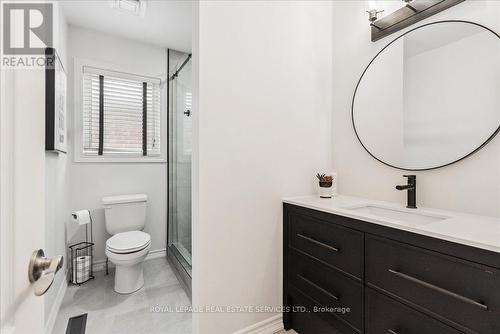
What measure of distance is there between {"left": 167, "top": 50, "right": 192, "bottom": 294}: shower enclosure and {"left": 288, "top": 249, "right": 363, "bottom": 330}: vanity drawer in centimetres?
111

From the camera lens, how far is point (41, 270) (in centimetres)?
54

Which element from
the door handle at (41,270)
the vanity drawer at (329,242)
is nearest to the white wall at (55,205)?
the door handle at (41,270)

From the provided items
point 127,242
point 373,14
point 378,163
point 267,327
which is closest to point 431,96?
point 378,163

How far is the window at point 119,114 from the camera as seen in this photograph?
258cm

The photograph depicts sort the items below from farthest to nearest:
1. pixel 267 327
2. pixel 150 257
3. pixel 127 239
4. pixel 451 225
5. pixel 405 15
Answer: pixel 150 257 < pixel 127 239 < pixel 267 327 < pixel 405 15 < pixel 451 225

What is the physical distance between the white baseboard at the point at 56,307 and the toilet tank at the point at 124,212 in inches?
22.0

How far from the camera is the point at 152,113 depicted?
115 inches

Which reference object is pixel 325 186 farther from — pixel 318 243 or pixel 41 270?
pixel 41 270

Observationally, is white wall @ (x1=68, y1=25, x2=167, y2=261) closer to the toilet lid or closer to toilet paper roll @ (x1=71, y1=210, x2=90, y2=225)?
toilet paper roll @ (x1=71, y1=210, x2=90, y2=225)

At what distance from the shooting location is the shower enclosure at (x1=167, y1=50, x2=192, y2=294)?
7.89 feet

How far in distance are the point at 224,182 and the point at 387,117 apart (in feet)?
3.90

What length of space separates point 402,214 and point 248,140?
1018 mm

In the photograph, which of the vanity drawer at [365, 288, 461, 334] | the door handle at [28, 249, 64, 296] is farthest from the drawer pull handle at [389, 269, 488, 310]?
the door handle at [28, 249, 64, 296]

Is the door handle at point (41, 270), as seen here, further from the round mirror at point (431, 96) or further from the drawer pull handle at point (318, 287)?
the round mirror at point (431, 96)
